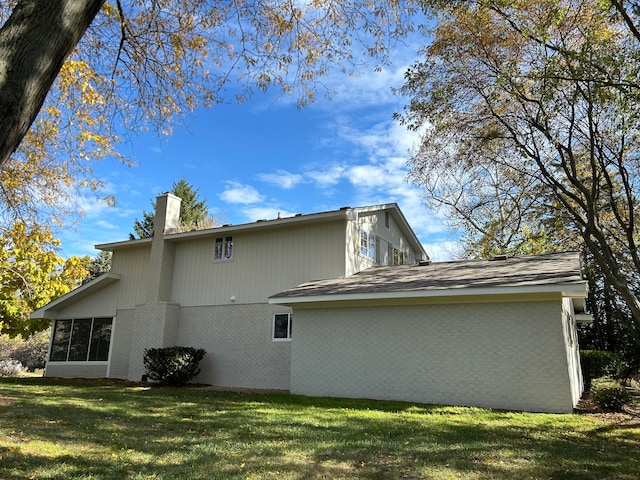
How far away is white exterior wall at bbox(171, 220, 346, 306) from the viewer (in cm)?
1509

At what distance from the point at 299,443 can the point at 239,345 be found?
32.5 ft

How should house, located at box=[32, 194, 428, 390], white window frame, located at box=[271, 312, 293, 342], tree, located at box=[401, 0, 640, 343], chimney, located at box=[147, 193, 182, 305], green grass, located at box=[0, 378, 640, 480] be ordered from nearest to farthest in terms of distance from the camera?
green grass, located at box=[0, 378, 640, 480] → tree, located at box=[401, 0, 640, 343] → white window frame, located at box=[271, 312, 293, 342] → house, located at box=[32, 194, 428, 390] → chimney, located at box=[147, 193, 182, 305]

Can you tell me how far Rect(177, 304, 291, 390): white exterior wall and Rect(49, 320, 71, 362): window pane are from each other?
6.13 metres

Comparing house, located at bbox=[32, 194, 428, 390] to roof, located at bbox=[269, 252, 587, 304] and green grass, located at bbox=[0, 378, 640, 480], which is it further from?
green grass, located at bbox=[0, 378, 640, 480]

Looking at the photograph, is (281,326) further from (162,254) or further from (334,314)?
(162,254)

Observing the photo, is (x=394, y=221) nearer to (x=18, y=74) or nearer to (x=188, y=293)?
(x=188, y=293)

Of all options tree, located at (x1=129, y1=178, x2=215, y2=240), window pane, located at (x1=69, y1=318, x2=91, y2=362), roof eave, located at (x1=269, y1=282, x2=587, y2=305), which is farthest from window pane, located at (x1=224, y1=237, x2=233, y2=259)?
tree, located at (x1=129, y1=178, x2=215, y2=240)

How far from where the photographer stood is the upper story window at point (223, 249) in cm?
1700

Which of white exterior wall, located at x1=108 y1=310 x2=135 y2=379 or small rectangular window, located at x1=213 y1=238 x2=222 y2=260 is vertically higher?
small rectangular window, located at x1=213 y1=238 x2=222 y2=260

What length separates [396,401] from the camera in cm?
1127

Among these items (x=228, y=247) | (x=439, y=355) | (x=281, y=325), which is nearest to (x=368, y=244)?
(x=281, y=325)

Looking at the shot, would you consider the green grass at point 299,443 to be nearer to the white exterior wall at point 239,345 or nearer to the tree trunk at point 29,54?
the tree trunk at point 29,54

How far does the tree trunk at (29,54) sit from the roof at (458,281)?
358 inches

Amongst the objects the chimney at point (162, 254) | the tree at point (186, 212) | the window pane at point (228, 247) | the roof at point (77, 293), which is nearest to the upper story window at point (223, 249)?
the window pane at point (228, 247)
